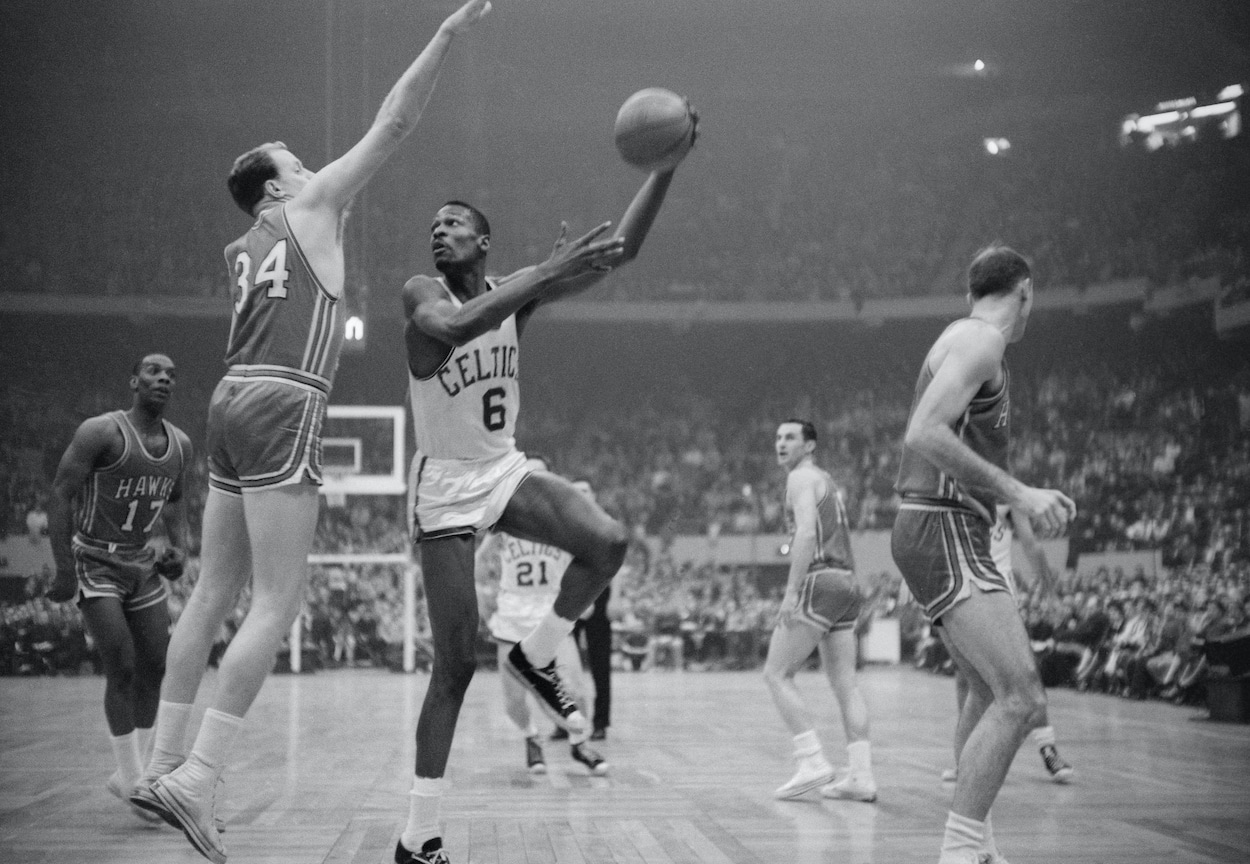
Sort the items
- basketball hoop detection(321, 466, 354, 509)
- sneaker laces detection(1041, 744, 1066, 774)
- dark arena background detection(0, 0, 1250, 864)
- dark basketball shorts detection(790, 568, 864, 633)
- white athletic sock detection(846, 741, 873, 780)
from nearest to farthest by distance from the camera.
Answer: white athletic sock detection(846, 741, 873, 780) → dark basketball shorts detection(790, 568, 864, 633) → sneaker laces detection(1041, 744, 1066, 774) → dark arena background detection(0, 0, 1250, 864) → basketball hoop detection(321, 466, 354, 509)

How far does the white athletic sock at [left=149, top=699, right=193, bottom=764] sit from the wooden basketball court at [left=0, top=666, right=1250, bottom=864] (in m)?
0.42

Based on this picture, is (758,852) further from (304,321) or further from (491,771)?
(491,771)

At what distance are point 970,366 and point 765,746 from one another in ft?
18.2

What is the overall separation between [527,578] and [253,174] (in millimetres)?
4487

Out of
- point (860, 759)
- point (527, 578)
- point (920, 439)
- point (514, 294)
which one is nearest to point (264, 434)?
point (514, 294)

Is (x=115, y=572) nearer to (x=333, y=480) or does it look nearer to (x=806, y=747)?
(x=806, y=747)

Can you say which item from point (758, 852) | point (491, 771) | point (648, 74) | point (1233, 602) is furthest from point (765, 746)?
point (648, 74)

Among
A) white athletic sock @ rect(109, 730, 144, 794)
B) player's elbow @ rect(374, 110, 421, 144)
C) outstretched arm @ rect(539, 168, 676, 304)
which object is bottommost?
white athletic sock @ rect(109, 730, 144, 794)

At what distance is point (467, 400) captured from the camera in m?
4.06

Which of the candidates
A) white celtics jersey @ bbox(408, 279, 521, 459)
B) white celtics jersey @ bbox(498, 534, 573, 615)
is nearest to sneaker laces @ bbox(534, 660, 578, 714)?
white celtics jersey @ bbox(408, 279, 521, 459)

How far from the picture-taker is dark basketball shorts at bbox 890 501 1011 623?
12.7 ft

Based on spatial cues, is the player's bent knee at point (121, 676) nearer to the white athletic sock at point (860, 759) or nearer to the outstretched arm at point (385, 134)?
the outstretched arm at point (385, 134)

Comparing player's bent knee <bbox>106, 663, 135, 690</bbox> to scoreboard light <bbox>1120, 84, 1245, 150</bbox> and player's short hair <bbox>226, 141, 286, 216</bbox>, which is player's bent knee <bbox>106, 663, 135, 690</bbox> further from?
scoreboard light <bbox>1120, 84, 1245, 150</bbox>

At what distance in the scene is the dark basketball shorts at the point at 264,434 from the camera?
383cm
